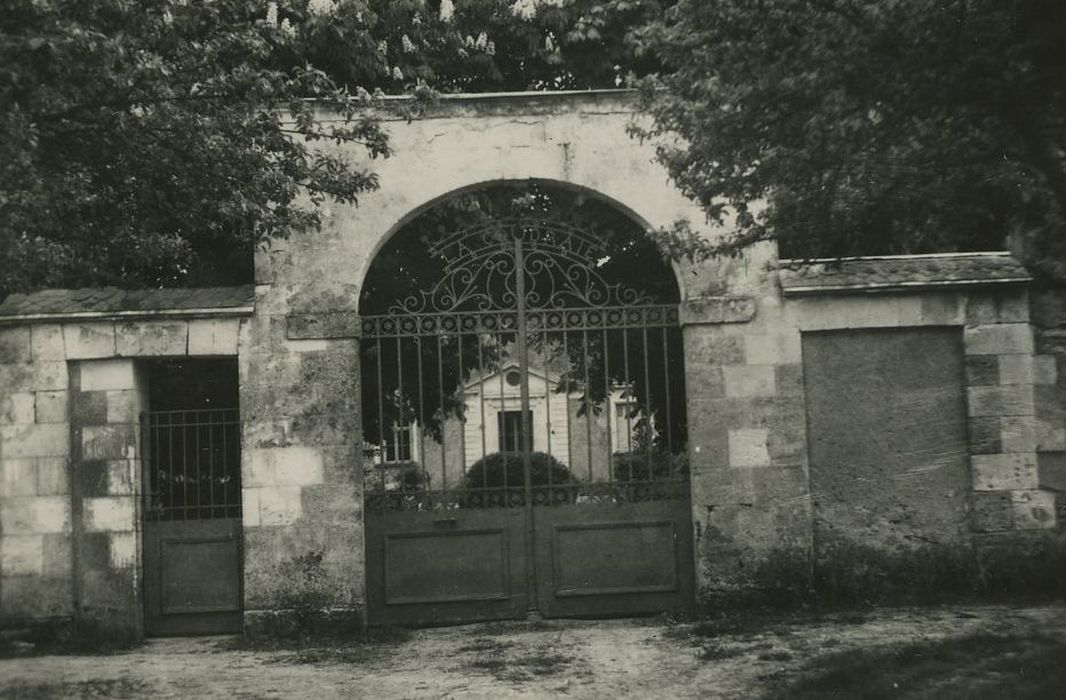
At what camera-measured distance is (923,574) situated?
7.88 meters

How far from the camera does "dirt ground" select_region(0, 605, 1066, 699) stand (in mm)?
6098

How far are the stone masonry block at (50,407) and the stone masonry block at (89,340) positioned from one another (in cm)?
29

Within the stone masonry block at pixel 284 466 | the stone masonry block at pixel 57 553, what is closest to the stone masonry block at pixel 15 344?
the stone masonry block at pixel 57 553

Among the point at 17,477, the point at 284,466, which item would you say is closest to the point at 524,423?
the point at 284,466

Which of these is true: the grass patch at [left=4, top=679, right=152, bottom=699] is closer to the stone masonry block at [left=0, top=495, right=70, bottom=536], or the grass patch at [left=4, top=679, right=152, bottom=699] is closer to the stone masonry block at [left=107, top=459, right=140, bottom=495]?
the stone masonry block at [left=0, top=495, right=70, bottom=536]

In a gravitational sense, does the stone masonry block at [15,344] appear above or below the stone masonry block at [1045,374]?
above

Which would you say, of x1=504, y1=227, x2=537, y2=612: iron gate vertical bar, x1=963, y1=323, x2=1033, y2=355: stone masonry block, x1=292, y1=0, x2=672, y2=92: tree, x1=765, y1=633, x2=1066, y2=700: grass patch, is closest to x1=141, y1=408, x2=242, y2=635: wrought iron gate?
x1=504, y1=227, x2=537, y2=612: iron gate vertical bar

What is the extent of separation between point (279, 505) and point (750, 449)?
339cm

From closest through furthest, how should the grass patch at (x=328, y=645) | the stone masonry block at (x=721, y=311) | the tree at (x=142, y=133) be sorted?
1. the tree at (x=142, y=133)
2. the grass patch at (x=328, y=645)
3. the stone masonry block at (x=721, y=311)

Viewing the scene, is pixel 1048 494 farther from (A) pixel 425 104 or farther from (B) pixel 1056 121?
(A) pixel 425 104

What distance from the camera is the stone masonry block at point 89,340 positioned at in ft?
25.6

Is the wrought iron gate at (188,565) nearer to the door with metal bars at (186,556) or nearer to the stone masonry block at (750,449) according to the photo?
the door with metal bars at (186,556)

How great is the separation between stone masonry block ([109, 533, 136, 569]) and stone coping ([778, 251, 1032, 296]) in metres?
4.97

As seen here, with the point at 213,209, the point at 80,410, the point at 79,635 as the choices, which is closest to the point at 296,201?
the point at 213,209
